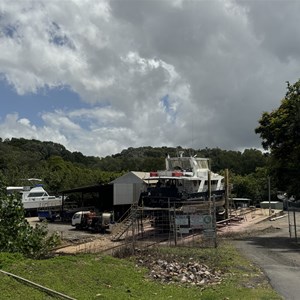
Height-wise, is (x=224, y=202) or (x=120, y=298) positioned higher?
(x=224, y=202)

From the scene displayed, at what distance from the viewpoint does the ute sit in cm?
3822

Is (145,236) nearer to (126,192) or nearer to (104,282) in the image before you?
(104,282)

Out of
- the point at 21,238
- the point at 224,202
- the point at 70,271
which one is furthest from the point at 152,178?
the point at 70,271

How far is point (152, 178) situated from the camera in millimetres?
37812

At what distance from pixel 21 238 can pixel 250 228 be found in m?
23.8

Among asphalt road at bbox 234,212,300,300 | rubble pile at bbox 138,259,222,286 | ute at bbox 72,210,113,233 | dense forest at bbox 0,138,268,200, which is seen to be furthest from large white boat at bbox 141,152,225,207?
rubble pile at bbox 138,259,222,286

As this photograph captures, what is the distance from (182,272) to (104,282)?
11.4 feet

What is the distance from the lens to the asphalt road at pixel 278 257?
13117 mm

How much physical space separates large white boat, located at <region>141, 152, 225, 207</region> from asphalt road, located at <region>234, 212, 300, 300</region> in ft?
18.4

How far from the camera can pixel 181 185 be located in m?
37.9

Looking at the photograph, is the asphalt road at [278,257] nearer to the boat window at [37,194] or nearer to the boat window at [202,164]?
the boat window at [202,164]

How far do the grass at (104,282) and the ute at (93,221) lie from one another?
22918 millimetres

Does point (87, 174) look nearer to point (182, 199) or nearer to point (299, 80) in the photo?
point (182, 199)

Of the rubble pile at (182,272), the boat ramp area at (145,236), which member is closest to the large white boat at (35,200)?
the boat ramp area at (145,236)
